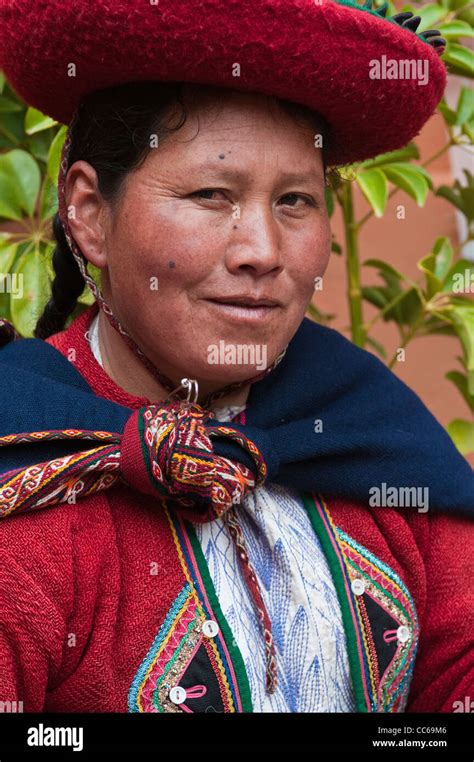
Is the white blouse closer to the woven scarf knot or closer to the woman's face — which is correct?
the woven scarf knot

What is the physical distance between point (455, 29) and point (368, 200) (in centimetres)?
38

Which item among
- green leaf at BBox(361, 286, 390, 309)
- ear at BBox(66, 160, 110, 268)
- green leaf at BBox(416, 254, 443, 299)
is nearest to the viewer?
ear at BBox(66, 160, 110, 268)

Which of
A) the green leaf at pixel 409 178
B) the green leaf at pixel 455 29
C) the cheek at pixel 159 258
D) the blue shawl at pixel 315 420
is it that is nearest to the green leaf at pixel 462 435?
the green leaf at pixel 409 178

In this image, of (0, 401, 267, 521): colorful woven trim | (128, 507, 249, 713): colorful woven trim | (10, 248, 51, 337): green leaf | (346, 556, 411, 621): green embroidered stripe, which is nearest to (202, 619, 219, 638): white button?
(128, 507, 249, 713): colorful woven trim

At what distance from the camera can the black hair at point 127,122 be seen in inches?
52.2

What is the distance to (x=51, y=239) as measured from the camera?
206 cm

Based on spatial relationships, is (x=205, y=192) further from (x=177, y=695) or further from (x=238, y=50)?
(x=177, y=695)

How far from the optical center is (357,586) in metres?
1.48

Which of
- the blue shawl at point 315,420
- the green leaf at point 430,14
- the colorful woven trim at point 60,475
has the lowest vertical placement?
the colorful woven trim at point 60,475

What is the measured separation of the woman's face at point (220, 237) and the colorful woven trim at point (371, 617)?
287mm

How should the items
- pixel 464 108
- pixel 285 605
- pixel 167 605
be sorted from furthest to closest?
pixel 464 108, pixel 285 605, pixel 167 605

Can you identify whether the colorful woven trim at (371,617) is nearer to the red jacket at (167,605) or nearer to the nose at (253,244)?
the red jacket at (167,605)

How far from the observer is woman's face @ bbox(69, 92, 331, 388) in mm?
1306

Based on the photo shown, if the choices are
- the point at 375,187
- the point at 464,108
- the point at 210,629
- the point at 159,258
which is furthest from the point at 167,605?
the point at 464,108
